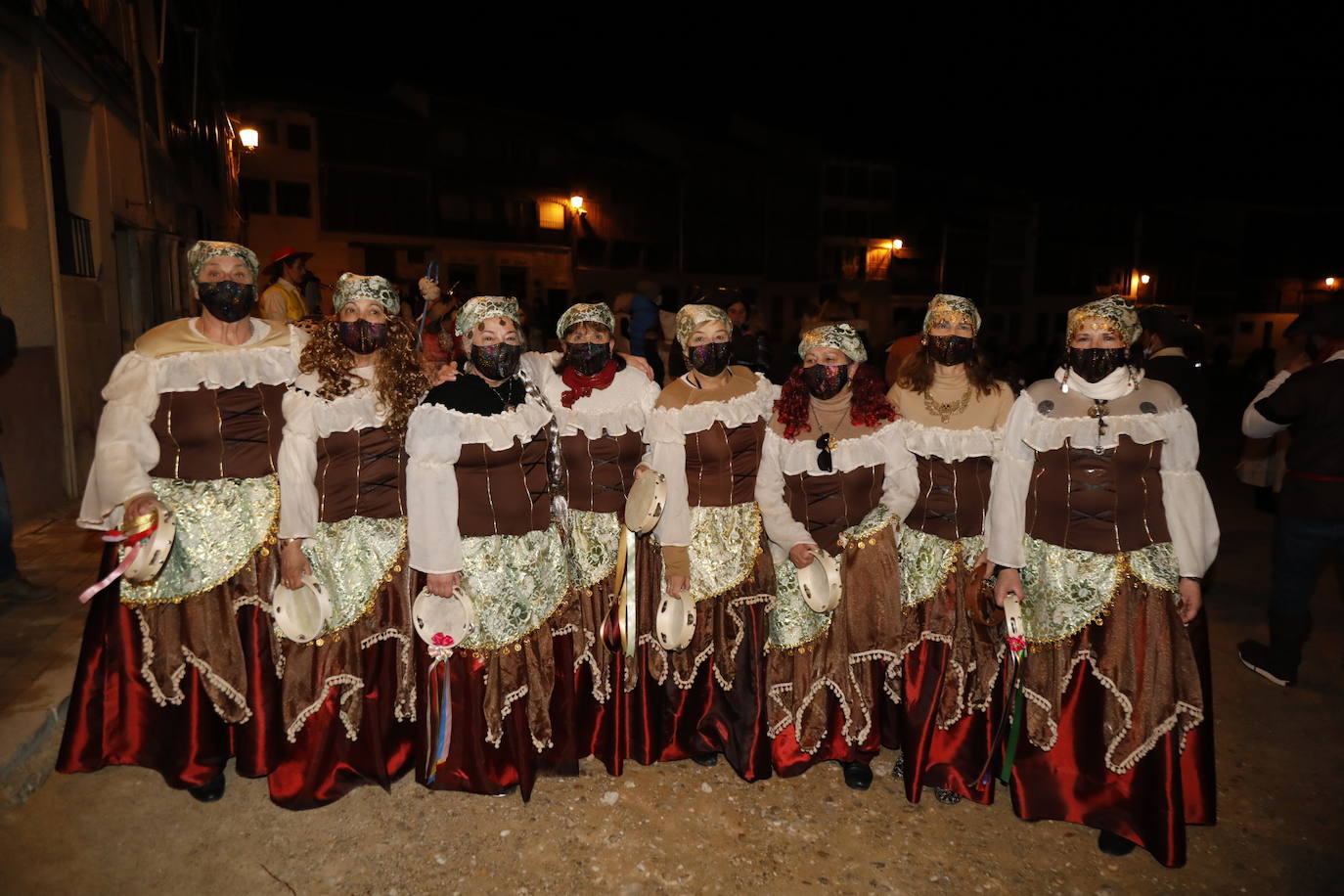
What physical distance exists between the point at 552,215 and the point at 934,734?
34106 millimetres

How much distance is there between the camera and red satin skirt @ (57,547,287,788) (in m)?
3.45

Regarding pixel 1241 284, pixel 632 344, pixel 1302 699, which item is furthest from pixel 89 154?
pixel 1241 284

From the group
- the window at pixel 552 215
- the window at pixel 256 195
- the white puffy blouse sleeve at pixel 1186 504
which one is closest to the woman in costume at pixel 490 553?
the white puffy blouse sleeve at pixel 1186 504

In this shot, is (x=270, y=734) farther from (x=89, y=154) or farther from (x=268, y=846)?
(x=89, y=154)

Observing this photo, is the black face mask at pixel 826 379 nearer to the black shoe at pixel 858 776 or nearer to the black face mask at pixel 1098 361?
the black face mask at pixel 1098 361

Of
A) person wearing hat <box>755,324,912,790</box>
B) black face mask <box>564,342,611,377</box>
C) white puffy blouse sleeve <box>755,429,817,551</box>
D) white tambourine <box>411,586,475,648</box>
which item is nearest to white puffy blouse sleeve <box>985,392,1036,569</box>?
person wearing hat <box>755,324,912,790</box>

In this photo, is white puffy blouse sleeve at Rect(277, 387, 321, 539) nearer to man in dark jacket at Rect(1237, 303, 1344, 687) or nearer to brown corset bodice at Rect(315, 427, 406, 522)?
brown corset bodice at Rect(315, 427, 406, 522)

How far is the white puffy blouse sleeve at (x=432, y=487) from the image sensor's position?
313 centimetres

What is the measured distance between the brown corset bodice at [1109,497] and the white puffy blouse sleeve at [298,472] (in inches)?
112

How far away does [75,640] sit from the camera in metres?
4.77

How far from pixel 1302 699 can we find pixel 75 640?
6832 millimetres

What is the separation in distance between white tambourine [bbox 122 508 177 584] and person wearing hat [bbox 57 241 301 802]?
0.40ft

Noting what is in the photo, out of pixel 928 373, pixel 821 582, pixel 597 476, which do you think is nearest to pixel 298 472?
pixel 597 476

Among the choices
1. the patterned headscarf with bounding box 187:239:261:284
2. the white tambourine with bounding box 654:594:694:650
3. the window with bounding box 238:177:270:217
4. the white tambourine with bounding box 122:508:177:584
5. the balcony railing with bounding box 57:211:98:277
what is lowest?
the white tambourine with bounding box 654:594:694:650
